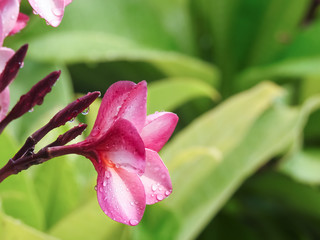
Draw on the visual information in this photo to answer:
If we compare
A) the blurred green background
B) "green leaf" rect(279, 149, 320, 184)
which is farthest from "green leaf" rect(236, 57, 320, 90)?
"green leaf" rect(279, 149, 320, 184)

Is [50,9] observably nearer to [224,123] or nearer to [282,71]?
[224,123]

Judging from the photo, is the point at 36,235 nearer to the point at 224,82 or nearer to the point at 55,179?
the point at 55,179

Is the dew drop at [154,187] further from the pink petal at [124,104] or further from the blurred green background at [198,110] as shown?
the blurred green background at [198,110]

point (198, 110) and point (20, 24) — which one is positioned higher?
point (20, 24)

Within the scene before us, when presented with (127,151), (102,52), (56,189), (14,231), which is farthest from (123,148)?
(102,52)

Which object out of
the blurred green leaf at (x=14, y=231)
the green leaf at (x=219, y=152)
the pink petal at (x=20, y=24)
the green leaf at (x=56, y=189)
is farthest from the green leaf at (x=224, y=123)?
the pink petal at (x=20, y=24)

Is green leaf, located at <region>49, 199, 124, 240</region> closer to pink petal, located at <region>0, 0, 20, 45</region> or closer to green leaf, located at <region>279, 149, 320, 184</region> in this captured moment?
pink petal, located at <region>0, 0, 20, 45</region>
